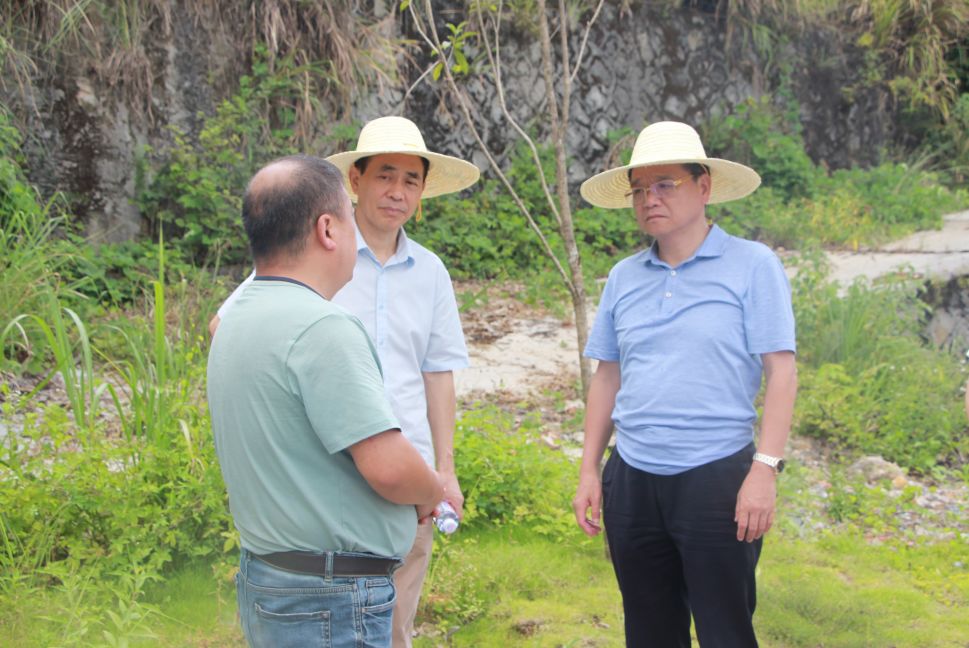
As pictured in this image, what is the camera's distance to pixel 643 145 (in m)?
2.86

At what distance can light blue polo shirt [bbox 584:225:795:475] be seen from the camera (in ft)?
8.50

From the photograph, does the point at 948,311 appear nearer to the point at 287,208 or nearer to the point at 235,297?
the point at 235,297

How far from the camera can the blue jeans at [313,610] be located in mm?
1838

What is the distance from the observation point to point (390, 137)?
274 cm

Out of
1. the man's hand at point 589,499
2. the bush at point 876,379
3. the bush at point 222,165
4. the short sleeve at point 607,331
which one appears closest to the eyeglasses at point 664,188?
the short sleeve at point 607,331

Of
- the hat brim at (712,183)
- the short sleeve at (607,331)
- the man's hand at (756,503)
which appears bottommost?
the man's hand at (756,503)

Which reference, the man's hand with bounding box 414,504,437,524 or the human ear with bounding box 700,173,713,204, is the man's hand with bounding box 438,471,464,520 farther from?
the human ear with bounding box 700,173,713,204

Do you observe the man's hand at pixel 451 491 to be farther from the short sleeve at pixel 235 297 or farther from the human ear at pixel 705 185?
the human ear at pixel 705 185

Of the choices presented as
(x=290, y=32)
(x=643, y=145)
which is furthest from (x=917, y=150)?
(x=643, y=145)

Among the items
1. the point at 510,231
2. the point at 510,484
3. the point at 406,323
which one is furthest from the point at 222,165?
the point at 406,323

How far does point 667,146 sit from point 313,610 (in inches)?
65.7

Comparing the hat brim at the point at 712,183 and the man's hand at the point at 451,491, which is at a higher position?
the hat brim at the point at 712,183

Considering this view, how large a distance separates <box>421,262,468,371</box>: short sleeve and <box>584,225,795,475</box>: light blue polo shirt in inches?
19.7

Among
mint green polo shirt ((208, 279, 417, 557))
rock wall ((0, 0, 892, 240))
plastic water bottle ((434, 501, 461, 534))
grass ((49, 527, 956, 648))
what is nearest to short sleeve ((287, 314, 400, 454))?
mint green polo shirt ((208, 279, 417, 557))
